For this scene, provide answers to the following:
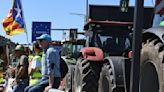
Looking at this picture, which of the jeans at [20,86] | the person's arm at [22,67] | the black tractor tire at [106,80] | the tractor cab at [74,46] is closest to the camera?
the black tractor tire at [106,80]

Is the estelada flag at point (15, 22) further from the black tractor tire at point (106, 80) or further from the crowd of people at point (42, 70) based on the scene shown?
the black tractor tire at point (106, 80)

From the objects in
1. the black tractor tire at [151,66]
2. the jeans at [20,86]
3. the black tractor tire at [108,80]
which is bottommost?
the jeans at [20,86]

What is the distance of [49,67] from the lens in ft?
27.7

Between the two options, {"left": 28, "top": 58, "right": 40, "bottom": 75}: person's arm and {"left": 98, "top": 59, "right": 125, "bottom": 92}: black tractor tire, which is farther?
{"left": 28, "top": 58, "right": 40, "bottom": 75}: person's arm

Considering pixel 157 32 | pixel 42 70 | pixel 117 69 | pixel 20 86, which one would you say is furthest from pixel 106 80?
pixel 157 32

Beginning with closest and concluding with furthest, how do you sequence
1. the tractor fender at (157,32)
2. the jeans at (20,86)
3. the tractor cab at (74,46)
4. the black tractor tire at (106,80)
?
the tractor fender at (157,32) < the black tractor tire at (106,80) < the jeans at (20,86) < the tractor cab at (74,46)

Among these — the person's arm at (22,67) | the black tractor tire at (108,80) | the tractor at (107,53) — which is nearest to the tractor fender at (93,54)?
the tractor at (107,53)

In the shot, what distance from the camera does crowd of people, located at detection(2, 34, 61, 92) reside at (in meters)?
8.45

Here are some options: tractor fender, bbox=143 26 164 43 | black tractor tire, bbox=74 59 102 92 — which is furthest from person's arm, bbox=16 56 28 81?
tractor fender, bbox=143 26 164 43

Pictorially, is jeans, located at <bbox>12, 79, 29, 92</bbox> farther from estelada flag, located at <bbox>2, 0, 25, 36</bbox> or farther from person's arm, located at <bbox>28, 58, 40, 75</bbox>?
estelada flag, located at <bbox>2, 0, 25, 36</bbox>

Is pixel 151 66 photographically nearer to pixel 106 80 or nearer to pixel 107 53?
pixel 106 80

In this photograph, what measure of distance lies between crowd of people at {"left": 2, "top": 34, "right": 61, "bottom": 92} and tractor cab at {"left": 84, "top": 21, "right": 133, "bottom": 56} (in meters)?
1.48

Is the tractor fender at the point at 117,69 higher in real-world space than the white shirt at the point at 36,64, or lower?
higher

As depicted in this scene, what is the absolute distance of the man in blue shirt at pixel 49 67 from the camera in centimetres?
842
